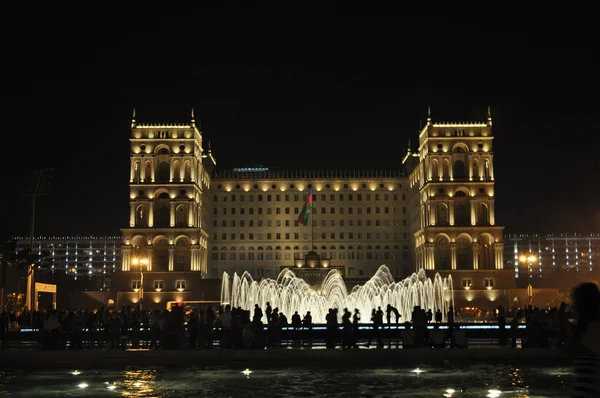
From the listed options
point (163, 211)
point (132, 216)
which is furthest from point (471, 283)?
point (132, 216)

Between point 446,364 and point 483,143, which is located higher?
point 483,143

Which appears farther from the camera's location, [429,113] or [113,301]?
[429,113]

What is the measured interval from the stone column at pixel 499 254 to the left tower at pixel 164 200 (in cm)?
3751

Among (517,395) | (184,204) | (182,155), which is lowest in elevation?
(517,395)

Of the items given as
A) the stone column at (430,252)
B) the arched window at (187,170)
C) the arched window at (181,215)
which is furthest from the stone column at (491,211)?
the arched window at (181,215)

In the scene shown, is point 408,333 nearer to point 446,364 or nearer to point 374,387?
point 446,364

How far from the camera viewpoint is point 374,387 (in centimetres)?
1812

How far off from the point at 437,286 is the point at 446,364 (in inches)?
2807

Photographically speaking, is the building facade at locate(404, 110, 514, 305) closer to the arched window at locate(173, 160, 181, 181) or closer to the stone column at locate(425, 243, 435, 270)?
the stone column at locate(425, 243, 435, 270)

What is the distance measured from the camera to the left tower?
3816 inches

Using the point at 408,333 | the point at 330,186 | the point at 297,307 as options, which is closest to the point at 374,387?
the point at 408,333

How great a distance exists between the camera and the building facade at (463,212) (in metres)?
94.4

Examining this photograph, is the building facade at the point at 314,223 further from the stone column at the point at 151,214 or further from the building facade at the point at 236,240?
the stone column at the point at 151,214

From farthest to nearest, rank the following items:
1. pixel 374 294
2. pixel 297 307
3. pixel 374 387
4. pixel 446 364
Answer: pixel 374 294, pixel 297 307, pixel 446 364, pixel 374 387
